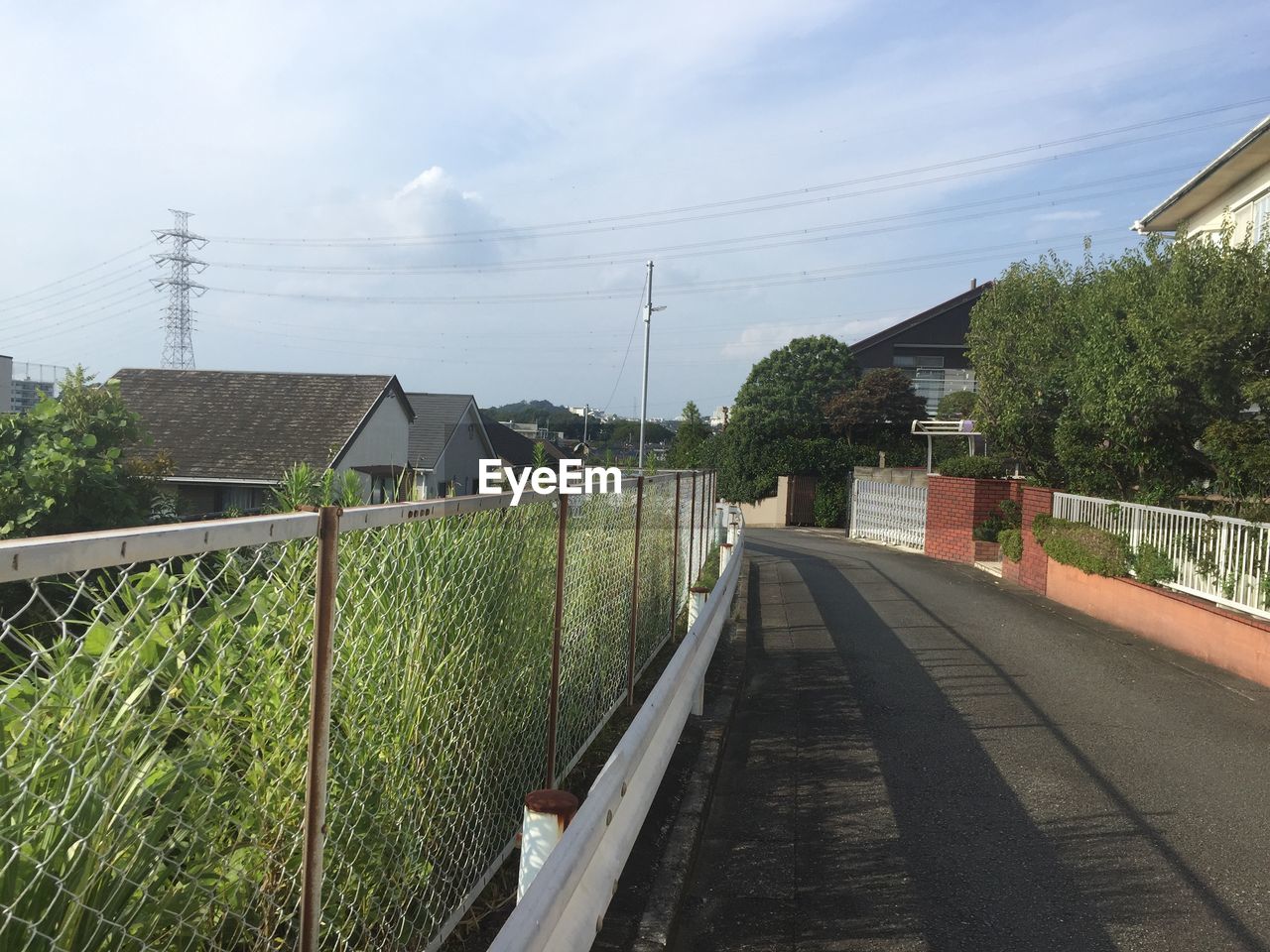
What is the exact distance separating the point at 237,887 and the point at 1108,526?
12.3m

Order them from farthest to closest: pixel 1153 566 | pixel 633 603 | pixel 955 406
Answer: pixel 955 406
pixel 1153 566
pixel 633 603

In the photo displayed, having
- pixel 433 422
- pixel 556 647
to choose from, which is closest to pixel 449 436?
pixel 433 422

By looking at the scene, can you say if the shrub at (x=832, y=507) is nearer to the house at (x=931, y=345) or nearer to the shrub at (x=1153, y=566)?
the house at (x=931, y=345)

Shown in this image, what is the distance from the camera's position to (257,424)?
2841 cm

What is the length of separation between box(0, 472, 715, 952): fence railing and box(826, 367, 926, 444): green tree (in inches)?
1254

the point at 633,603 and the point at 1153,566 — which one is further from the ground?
the point at 633,603

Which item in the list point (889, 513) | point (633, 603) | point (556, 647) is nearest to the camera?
point (556, 647)

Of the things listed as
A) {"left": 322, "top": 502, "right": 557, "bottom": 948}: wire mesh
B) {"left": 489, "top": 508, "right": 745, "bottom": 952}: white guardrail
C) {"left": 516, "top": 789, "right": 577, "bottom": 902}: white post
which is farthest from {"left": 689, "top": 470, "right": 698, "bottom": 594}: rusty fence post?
{"left": 516, "top": 789, "right": 577, "bottom": 902}: white post

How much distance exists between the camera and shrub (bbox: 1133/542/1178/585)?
35.0ft

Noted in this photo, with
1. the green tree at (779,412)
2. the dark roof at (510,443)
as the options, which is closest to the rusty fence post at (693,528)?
the green tree at (779,412)

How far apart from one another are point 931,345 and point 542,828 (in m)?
43.3

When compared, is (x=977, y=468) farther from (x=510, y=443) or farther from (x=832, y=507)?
(x=510, y=443)

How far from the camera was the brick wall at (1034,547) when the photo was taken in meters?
14.5

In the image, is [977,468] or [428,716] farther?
[977,468]
